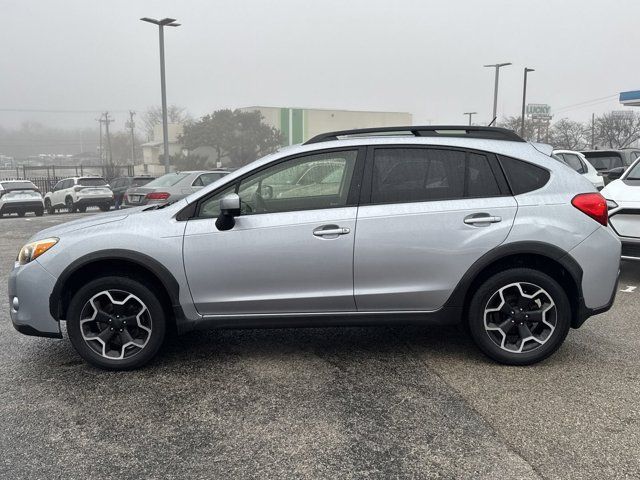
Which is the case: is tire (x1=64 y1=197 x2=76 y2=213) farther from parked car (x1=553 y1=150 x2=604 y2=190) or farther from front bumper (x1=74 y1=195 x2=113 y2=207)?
parked car (x1=553 y1=150 x2=604 y2=190)

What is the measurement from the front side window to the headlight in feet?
3.67

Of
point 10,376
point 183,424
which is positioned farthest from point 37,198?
point 183,424

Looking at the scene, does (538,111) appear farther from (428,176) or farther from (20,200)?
(428,176)

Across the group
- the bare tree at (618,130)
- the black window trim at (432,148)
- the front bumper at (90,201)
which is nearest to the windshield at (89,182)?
the front bumper at (90,201)

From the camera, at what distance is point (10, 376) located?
4008mm

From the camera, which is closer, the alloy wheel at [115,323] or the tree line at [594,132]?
the alloy wheel at [115,323]

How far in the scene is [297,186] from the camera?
4.09 m

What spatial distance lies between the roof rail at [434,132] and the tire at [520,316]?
1087 millimetres

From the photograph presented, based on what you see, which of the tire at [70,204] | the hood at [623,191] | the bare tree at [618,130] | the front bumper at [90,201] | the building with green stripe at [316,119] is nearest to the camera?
the hood at [623,191]

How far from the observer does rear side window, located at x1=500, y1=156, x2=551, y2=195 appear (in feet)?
13.2

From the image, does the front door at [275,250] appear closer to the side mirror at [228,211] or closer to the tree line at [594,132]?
the side mirror at [228,211]

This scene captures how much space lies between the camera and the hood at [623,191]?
21.7ft

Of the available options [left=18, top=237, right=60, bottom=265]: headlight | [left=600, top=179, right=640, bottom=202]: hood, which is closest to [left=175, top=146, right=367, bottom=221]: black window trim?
[left=18, top=237, right=60, bottom=265]: headlight

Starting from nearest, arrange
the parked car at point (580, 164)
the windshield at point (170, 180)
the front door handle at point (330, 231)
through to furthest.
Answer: the front door handle at point (330, 231) → the parked car at point (580, 164) → the windshield at point (170, 180)
